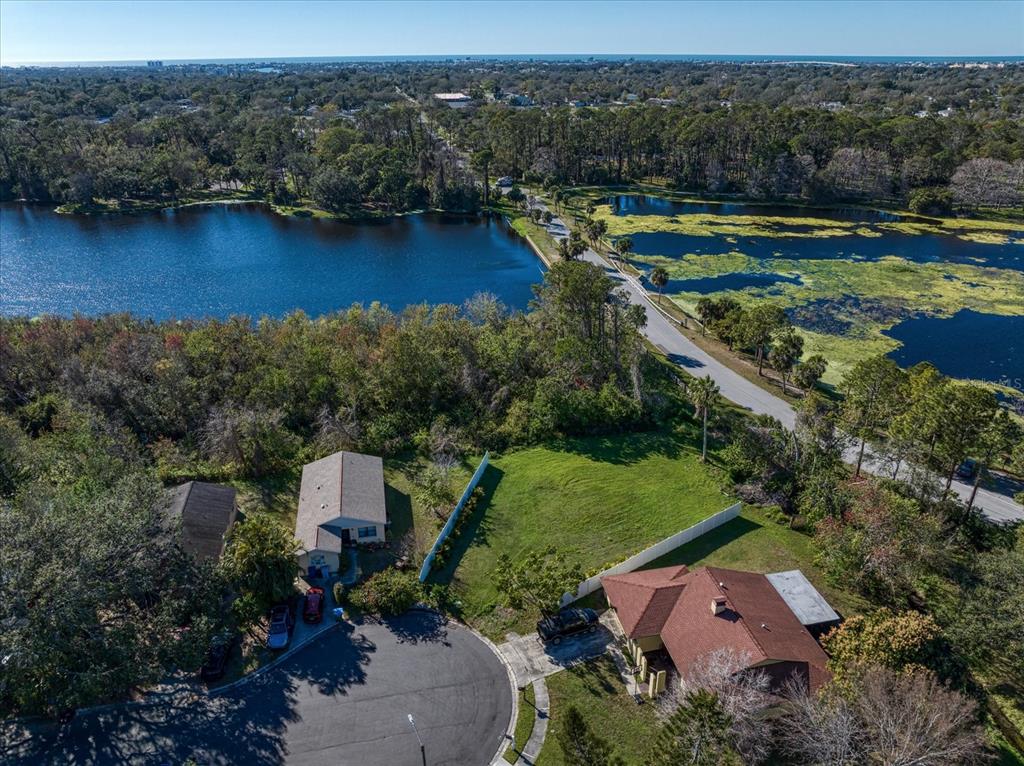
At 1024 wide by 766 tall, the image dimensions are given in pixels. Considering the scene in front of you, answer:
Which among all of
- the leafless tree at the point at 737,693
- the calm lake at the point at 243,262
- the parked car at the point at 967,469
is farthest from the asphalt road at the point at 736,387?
the leafless tree at the point at 737,693

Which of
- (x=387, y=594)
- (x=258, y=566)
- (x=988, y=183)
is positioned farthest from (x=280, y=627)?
(x=988, y=183)

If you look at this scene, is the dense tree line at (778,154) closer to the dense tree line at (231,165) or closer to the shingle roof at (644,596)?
the dense tree line at (231,165)

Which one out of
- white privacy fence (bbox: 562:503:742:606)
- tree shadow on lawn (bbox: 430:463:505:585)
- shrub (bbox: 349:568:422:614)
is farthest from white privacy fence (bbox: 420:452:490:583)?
white privacy fence (bbox: 562:503:742:606)

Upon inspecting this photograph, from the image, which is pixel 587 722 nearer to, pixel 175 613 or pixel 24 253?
pixel 175 613

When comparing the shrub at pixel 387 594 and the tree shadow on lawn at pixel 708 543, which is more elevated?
the shrub at pixel 387 594

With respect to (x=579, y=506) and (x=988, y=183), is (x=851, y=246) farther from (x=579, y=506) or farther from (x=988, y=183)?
(x=579, y=506)

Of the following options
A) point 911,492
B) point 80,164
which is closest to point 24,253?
point 80,164

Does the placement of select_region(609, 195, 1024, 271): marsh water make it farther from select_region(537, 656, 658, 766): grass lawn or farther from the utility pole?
the utility pole
